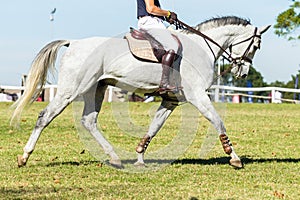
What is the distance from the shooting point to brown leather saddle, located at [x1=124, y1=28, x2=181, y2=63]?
9.48 m

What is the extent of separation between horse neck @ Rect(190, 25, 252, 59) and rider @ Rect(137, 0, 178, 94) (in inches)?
25.0

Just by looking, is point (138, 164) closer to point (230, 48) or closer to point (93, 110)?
point (93, 110)

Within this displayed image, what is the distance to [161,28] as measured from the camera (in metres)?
9.73

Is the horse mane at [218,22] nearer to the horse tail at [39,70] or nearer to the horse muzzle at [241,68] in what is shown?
the horse muzzle at [241,68]

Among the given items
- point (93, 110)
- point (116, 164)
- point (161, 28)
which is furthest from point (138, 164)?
point (161, 28)

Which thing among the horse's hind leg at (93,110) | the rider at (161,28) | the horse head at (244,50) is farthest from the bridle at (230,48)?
the horse's hind leg at (93,110)

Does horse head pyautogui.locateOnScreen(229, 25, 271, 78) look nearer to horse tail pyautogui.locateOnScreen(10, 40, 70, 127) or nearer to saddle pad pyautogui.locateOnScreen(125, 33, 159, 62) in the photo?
saddle pad pyautogui.locateOnScreen(125, 33, 159, 62)

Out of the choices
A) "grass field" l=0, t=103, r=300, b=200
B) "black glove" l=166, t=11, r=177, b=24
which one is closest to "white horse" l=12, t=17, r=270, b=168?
"black glove" l=166, t=11, r=177, b=24

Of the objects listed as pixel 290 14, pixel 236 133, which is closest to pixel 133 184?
pixel 236 133

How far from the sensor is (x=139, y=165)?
9.73 metres

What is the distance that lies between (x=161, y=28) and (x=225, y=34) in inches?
44.8

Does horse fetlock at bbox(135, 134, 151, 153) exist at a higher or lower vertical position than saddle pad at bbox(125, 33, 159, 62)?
lower

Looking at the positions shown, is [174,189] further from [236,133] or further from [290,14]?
[290,14]

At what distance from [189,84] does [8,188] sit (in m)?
3.32
